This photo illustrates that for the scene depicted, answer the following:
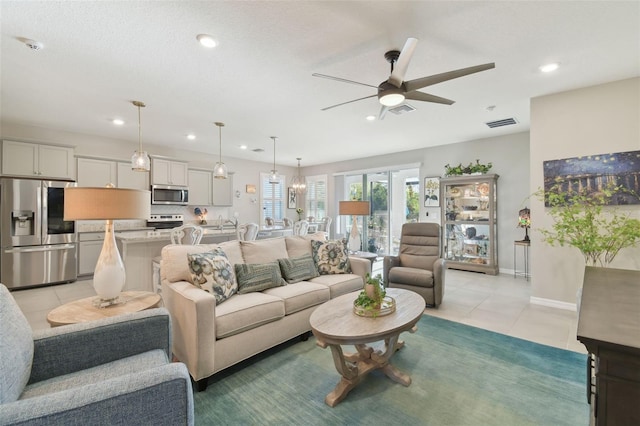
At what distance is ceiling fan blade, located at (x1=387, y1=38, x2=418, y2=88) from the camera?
198cm

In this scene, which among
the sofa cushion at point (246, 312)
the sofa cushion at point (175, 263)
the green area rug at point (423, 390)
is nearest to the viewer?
the green area rug at point (423, 390)

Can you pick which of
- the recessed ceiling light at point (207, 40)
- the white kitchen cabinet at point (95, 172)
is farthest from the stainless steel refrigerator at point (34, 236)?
the recessed ceiling light at point (207, 40)

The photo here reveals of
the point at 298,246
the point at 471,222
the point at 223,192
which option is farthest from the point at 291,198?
the point at 298,246

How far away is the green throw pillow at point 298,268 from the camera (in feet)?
10.0

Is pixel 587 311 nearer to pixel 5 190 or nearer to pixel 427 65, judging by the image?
pixel 427 65

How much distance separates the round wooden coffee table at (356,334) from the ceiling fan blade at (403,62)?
1838 millimetres

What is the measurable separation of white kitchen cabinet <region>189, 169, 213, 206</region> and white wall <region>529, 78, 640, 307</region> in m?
6.37

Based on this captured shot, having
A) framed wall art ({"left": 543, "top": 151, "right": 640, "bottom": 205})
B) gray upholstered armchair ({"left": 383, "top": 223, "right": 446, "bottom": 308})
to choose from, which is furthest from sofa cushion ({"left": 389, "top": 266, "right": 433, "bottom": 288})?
framed wall art ({"left": 543, "top": 151, "right": 640, "bottom": 205})

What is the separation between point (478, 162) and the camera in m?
5.68

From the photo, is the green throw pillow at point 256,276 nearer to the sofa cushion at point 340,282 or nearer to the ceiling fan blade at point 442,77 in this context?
the sofa cushion at point 340,282

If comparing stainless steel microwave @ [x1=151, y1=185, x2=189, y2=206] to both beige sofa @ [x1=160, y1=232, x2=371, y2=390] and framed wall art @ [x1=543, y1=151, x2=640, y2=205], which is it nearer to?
beige sofa @ [x1=160, y1=232, x2=371, y2=390]

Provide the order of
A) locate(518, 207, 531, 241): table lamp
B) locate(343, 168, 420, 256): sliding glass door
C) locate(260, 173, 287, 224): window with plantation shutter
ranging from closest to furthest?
1. locate(518, 207, 531, 241): table lamp
2. locate(343, 168, 420, 256): sliding glass door
3. locate(260, 173, 287, 224): window with plantation shutter

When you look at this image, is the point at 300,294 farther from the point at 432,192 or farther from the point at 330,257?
the point at 432,192

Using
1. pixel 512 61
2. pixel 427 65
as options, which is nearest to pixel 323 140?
pixel 427 65
